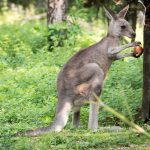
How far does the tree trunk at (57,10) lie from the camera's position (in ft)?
44.4

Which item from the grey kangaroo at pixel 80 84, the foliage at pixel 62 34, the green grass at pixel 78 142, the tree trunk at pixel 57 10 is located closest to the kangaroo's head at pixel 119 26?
the grey kangaroo at pixel 80 84

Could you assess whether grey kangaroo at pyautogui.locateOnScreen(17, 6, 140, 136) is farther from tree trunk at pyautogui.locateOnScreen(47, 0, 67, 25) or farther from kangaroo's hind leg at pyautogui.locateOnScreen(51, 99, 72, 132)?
tree trunk at pyautogui.locateOnScreen(47, 0, 67, 25)

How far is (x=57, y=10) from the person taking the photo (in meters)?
13.5

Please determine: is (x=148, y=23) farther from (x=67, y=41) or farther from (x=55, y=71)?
(x=67, y=41)

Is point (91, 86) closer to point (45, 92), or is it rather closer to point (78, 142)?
point (78, 142)

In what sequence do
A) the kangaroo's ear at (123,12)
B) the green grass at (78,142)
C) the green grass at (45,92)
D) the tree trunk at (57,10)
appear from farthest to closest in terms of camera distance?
the tree trunk at (57,10)
the kangaroo's ear at (123,12)
the green grass at (45,92)
the green grass at (78,142)

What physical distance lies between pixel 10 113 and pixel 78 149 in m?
2.49

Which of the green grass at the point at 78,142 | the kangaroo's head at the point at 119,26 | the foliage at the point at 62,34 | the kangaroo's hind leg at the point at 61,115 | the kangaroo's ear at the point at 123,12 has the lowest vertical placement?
the green grass at the point at 78,142

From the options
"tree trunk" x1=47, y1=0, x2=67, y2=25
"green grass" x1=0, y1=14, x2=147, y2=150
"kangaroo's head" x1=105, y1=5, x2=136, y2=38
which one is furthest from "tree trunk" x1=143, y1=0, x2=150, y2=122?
"tree trunk" x1=47, y1=0, x2=67, y2=25

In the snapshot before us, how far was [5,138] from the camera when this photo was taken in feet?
20.8

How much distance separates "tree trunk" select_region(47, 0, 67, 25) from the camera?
13.5 m

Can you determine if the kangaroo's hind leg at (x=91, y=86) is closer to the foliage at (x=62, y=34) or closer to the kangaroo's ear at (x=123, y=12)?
the kangaroo's ear at (x=123, y=12)

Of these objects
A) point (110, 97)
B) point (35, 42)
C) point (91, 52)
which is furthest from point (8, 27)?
point (91, 52)

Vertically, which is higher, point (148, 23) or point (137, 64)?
point (148, 23)
